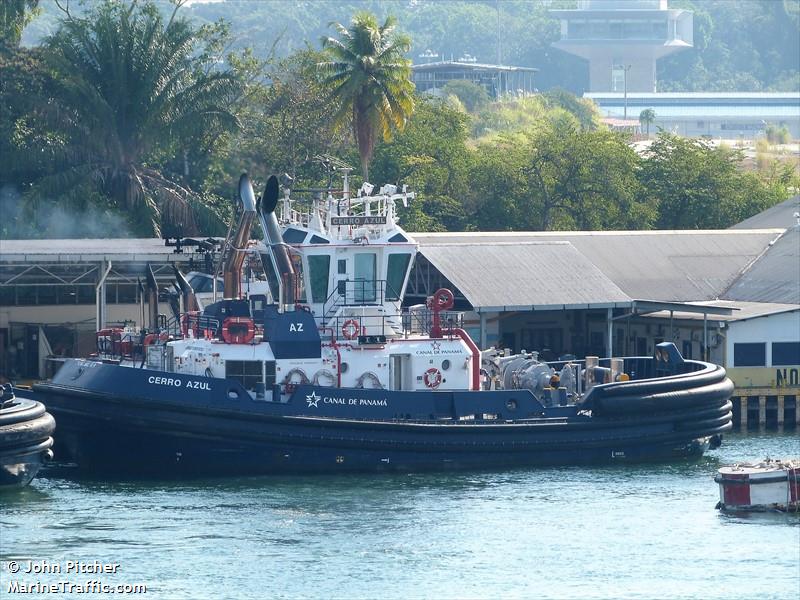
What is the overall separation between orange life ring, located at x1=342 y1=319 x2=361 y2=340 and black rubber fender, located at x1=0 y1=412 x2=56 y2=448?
18.8ft

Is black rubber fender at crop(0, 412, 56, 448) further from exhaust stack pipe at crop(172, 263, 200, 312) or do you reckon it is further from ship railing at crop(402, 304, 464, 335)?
ship railing at crop(402, 304, 464, 335)

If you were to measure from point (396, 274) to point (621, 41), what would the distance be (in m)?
159

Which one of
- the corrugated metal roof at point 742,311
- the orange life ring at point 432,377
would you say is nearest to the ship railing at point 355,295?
the orange life ring at point 432,377

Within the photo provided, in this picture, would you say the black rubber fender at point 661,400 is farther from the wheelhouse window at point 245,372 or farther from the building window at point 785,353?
the building window at point 785,353

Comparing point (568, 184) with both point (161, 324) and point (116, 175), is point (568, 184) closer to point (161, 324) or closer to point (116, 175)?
point (116, 175)

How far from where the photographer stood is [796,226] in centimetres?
5038

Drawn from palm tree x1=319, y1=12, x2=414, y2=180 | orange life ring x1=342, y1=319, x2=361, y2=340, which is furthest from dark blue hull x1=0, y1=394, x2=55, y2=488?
palm tree x1=319, y1=12, x2=414, y2=180

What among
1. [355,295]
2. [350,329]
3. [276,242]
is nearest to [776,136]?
[355,295]

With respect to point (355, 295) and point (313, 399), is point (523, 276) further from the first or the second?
point (313, 399)

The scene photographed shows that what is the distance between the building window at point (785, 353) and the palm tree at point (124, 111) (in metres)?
18.0

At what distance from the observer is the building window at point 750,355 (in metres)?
41.5

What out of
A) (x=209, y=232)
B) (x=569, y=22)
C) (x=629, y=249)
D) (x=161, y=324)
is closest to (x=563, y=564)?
(x=161, y=324)

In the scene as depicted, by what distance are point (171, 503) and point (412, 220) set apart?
26121mm

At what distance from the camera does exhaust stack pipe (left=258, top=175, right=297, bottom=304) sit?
106ft
